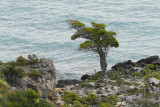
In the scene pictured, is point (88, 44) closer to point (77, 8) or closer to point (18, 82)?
point (18, 82)

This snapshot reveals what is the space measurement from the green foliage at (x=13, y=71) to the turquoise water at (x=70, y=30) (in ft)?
66.9

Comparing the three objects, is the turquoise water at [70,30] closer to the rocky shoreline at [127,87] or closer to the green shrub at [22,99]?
the rocky shoreline at [127,87]

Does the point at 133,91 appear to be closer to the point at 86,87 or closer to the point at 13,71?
the point at 86,87

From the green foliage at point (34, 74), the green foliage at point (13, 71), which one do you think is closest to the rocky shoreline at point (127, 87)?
the green foliage at point (34, 74)

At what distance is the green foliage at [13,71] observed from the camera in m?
20.7

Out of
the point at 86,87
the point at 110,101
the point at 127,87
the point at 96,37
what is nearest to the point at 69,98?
the point at 110,101

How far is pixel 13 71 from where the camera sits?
2095 centimetres

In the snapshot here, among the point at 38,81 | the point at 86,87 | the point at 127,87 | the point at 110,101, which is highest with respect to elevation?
the point at 38,81

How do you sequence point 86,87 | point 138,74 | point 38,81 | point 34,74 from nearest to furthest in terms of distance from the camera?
point 38,81, point 34,74, point 86,87, point 138,74

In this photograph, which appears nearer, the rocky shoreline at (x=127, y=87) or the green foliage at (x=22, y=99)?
the green foliage at (x=22, y=99)

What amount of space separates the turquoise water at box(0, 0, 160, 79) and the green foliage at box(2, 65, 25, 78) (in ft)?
66.9

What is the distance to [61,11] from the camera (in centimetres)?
8025

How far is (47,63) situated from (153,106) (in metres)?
8.81

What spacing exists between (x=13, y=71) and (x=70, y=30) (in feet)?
148
